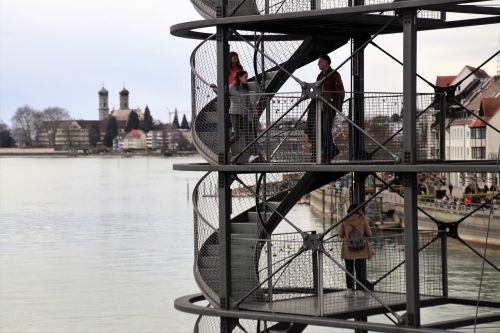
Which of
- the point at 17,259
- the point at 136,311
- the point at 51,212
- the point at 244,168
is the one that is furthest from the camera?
the point at 51,212

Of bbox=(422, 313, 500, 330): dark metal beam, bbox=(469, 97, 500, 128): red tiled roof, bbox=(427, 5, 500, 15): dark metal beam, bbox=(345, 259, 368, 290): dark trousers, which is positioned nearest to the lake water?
bbox=(469, 97, 500, 128): red tiled roof

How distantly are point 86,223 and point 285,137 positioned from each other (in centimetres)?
7547

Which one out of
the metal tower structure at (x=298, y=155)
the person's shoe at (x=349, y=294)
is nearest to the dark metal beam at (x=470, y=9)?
the metal tower structure at (x=298, y=155)

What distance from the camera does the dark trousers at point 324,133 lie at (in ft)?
47.0

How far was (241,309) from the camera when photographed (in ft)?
47.3

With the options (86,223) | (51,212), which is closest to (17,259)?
(86,223)

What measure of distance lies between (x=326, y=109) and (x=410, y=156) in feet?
5.54

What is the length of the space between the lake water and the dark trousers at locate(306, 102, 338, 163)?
1871 centimetres

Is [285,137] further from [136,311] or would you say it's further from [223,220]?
[136,311]

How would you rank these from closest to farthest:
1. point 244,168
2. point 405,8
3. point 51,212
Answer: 1. point 405,8
2. point 244,168
3. point 51,212

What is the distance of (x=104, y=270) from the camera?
55031 mm

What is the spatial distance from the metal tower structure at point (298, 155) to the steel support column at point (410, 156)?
1 cm

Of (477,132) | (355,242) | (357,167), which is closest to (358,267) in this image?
(355,242)

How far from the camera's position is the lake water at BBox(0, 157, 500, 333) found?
129 ft
